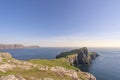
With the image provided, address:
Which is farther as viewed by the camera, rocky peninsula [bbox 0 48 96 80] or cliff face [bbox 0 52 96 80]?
rocky peninsula [bbox 0 48 96 80]

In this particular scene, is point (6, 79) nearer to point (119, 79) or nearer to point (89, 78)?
point (89, 78)

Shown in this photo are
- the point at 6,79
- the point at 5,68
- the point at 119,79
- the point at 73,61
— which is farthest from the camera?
the point at 73,61

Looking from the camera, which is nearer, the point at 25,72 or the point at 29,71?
the point at 25,72

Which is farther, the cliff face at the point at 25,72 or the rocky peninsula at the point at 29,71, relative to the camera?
the rocky peninsula at the point at 29,71

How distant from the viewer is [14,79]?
42.2 meters

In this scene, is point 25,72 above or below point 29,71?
above

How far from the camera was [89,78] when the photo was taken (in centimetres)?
8775

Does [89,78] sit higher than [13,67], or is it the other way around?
[13,67]

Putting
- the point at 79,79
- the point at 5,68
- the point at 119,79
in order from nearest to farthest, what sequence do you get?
the point at 5,68
the point at 79,79
the point at 119,79

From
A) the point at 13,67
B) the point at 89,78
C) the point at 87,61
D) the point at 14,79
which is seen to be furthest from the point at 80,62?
the point at 14,79

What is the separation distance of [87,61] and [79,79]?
123 meters

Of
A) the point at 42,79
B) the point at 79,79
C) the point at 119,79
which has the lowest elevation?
the point at 119,79

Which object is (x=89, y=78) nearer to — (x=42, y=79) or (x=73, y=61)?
(x=42, y=79)

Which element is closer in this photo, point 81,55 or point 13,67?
point 13,67
